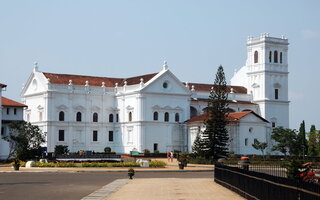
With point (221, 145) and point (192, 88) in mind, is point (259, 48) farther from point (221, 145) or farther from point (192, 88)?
point (221, 145)

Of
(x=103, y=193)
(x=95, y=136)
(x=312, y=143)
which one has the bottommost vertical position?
(x=103, y=193)

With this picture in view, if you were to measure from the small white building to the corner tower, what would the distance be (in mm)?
46300

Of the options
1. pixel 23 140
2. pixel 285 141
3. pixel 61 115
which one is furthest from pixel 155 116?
pixel 23 140

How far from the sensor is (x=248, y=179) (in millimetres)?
26891

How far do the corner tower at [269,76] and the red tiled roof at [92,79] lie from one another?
21.7m

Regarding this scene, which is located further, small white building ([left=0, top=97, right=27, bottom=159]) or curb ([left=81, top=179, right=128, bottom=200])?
small white building ([left=0, top=97, right=27, bottom=159])

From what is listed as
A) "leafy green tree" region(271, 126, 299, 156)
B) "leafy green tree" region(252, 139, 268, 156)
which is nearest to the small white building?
"leafy green tree" region(252, 139, 268, 156)

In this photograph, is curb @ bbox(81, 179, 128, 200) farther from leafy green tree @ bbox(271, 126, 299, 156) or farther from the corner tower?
the corner tower

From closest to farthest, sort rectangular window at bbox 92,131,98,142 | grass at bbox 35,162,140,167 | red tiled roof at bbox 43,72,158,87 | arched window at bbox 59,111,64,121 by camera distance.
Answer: grass at bbox 35,162,140,167 → arched window at bbox 59,111,64,121 → red tiled roof at bbox 43,72,158,87 → rectangular window at bbox 92,131,98,142

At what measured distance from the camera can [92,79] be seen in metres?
111

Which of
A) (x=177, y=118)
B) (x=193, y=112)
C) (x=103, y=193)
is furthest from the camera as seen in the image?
(x=193, y=112)

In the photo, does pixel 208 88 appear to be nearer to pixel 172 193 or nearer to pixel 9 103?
pixel 9 103

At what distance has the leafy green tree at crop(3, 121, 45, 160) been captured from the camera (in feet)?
269

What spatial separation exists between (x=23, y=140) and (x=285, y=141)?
1770 inches
